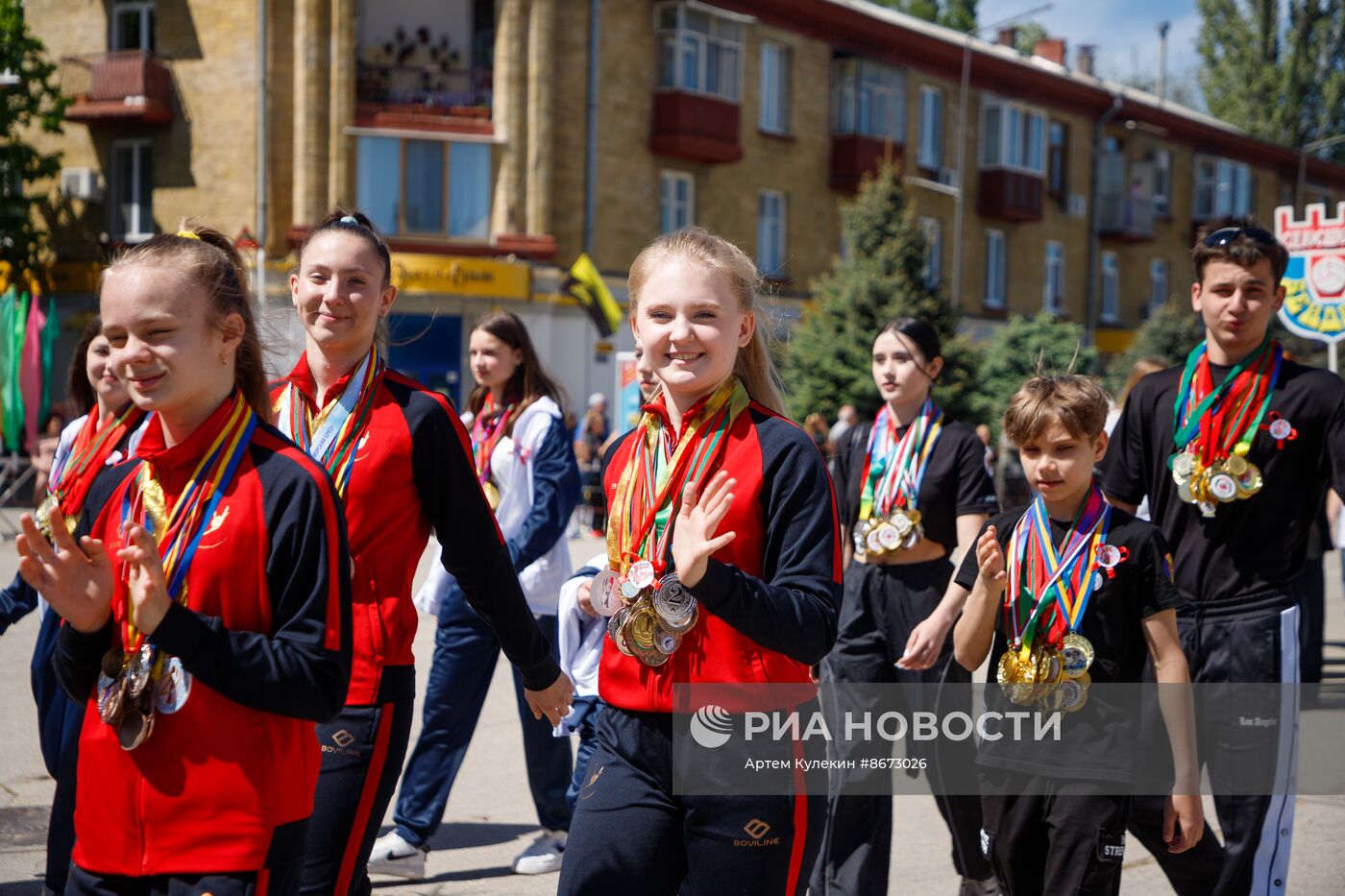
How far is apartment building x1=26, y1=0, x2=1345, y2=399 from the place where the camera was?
2605 cm

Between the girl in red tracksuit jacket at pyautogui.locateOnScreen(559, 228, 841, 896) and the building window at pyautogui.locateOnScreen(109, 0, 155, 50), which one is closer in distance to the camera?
the girl in red tracksuit jacket at pyautogui.locateOnScreen(559, 228, 841, 896)

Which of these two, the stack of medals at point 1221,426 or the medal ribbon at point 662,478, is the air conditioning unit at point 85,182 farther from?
the medal ribbon at point 662,478

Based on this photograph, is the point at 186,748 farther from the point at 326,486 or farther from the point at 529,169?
the point at 529,169

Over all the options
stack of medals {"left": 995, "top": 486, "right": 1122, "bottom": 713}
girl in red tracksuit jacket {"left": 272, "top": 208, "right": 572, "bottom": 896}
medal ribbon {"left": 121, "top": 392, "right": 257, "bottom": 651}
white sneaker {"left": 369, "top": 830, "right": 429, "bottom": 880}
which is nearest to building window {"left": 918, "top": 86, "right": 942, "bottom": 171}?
white sneaker {"left": 369, "top": 830, "right": 429, "bottom": 880}

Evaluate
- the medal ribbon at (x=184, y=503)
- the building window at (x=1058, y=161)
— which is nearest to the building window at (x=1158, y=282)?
the building window at (x=1058, y=161)

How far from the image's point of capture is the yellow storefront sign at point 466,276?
26297mm

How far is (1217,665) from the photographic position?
14.6 feet

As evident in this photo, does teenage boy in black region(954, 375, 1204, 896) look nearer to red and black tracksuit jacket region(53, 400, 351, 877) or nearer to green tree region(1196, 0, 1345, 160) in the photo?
red and black tracksuit jacket region(53, 400, 351, 877)

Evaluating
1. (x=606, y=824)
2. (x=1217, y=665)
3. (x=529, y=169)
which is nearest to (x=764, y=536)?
(x=606, y=824)

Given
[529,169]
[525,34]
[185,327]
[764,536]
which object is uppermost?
[525,34]

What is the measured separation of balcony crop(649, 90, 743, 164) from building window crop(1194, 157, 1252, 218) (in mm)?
21894

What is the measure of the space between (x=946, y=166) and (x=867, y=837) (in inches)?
1295

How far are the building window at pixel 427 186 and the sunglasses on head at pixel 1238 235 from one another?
23.2 meters

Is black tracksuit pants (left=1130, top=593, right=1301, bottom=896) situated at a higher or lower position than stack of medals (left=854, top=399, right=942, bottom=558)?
lower
